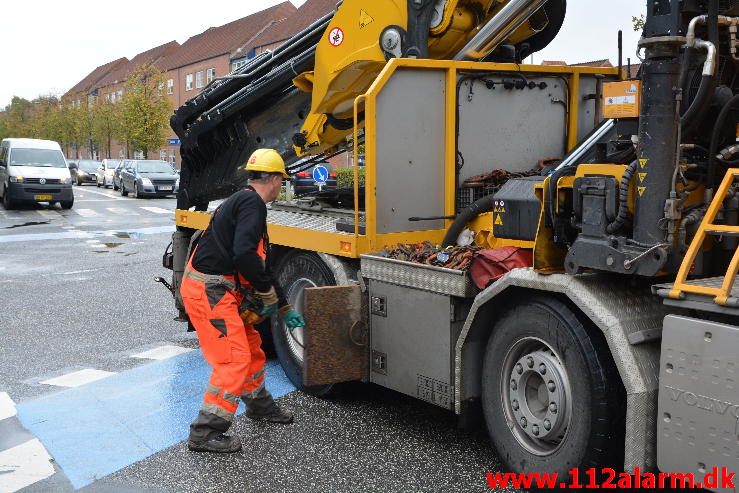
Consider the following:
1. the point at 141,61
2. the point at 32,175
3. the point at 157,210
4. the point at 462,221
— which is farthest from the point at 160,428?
the point at 141,61

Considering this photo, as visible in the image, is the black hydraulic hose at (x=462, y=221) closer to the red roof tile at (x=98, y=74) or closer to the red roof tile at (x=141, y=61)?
the red roof tile at (x=141, y=61)

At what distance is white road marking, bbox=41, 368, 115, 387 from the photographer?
6289 mm

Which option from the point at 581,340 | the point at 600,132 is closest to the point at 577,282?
the point at 581,340

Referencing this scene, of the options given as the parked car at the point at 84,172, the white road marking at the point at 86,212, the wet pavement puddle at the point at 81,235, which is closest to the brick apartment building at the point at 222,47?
the parked car at the point at 84,172

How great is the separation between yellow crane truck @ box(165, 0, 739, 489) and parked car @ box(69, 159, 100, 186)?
128 feet

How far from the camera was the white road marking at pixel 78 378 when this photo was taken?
6.29 meters

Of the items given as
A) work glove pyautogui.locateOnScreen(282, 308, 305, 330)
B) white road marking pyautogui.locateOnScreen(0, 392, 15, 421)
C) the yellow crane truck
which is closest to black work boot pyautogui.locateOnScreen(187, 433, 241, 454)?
the yellow crane truck

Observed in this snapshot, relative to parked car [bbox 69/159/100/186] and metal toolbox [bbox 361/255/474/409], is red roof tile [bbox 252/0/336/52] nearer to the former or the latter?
parked car [bbox 69/159/100/186]

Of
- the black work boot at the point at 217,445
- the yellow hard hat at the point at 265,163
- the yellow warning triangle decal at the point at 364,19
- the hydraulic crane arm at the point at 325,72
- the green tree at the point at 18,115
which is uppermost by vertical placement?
the green tree at the point at 18,115

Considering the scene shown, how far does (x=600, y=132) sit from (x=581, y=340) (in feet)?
6.07

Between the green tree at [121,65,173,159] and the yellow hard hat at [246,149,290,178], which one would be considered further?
the green tree at [121,65,173,159]

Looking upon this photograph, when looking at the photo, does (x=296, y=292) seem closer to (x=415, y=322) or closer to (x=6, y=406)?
(x=415, y=322)

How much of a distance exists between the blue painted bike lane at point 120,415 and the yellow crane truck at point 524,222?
0.83 metres

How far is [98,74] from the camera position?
10206 cm
